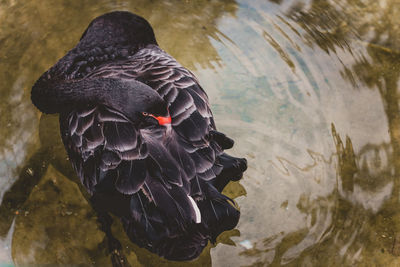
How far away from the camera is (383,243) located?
8.51ft

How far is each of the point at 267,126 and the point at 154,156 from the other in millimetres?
1329

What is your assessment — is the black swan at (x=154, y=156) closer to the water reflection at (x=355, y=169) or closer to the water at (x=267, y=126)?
the water at (x=267, y=126)

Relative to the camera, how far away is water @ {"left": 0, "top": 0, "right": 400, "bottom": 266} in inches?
99.3

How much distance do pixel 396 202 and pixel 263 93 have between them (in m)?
1.37

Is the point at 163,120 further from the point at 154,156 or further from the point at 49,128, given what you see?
the point at 49,128

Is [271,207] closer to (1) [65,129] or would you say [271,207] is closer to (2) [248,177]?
(2) [248,177]

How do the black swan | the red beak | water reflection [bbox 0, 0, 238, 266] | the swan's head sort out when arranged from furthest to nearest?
1. the swan's head
2. water reflection [bbox 0, 0, 238, 266]
3. the red beak
4. the black swan

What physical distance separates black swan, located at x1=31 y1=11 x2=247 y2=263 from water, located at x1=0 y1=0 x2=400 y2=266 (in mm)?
602

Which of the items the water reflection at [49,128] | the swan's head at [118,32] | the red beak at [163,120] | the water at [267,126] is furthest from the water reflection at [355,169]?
the swan's head at [118,32]

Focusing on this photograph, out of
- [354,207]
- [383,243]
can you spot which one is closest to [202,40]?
[354,207]

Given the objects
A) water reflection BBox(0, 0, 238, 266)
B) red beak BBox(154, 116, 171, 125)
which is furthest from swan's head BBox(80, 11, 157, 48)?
red beak BBox(154, 116, 171, 125)

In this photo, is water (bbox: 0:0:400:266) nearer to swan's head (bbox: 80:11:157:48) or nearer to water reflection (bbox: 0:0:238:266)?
water reflection (bbox: 0:0:238:266)

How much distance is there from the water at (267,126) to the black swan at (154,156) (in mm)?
602

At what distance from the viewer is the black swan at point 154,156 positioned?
1.85 meters
